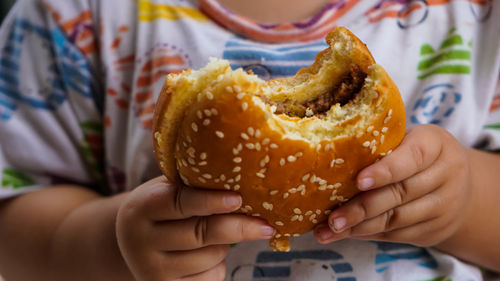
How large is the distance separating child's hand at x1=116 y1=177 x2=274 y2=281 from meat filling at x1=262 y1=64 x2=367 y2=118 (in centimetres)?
15

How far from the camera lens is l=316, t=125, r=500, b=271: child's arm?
2.02 ft

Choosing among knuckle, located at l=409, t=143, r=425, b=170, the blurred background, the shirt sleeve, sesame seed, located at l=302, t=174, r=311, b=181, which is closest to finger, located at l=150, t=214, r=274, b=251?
sesame seed, located at l=302, t=174, r=311, b=181

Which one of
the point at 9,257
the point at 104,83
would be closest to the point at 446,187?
the point at 104,83

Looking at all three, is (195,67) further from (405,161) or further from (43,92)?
(405,161)

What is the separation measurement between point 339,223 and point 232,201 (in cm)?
18

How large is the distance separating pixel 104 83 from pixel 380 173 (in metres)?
0.75

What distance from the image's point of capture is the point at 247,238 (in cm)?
62

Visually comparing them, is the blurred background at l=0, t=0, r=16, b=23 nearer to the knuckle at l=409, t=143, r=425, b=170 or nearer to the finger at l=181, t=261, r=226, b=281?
the finger at l=181, t=261, r=226, b=281

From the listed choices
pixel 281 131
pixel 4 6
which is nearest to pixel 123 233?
pixel 281 131

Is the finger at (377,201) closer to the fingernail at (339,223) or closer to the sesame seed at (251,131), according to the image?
the fingernail at (339,223)

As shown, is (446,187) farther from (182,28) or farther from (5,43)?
(5,43)

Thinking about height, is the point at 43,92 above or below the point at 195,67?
below

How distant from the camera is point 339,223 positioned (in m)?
0.62

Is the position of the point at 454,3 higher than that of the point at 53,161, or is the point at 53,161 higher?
the point at 454,3
